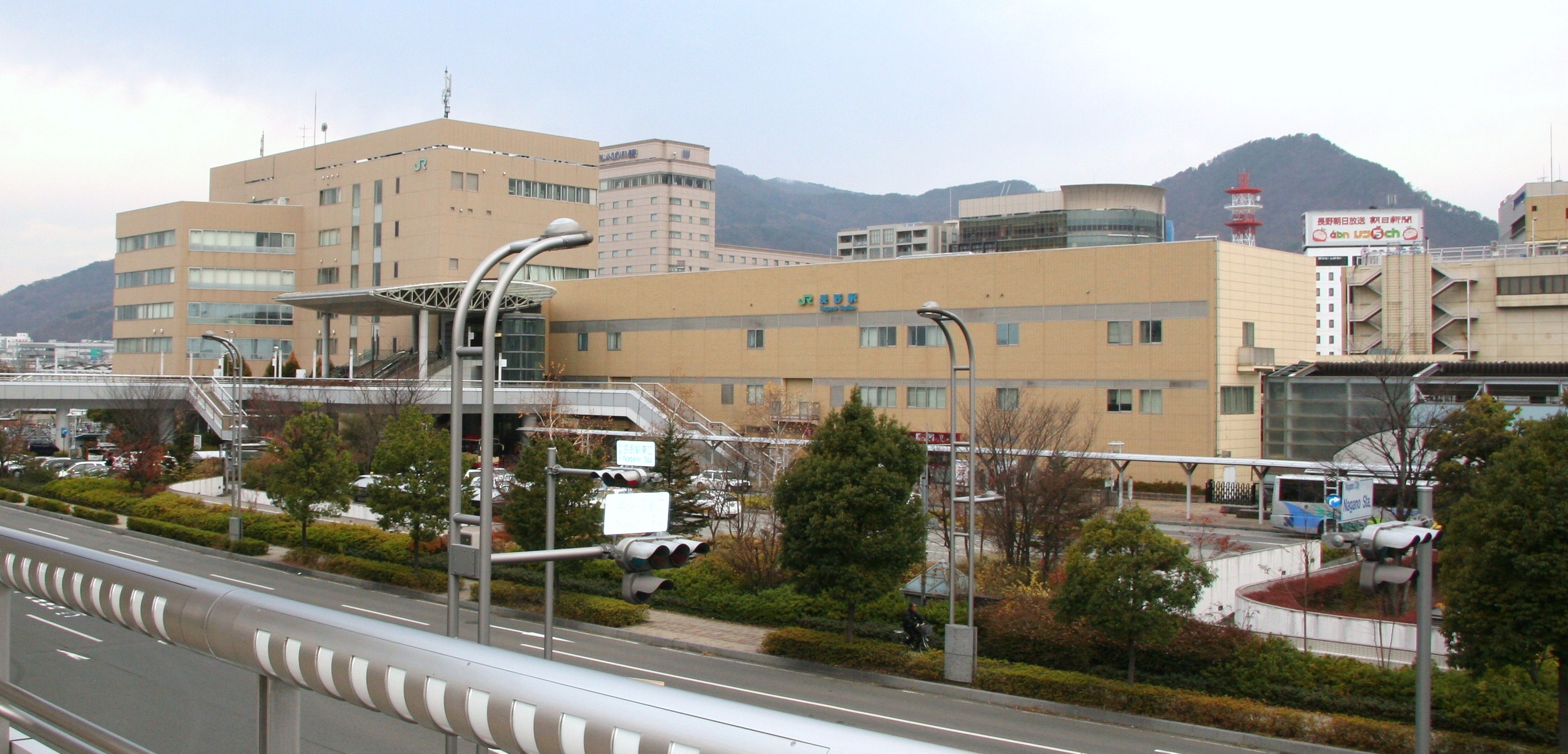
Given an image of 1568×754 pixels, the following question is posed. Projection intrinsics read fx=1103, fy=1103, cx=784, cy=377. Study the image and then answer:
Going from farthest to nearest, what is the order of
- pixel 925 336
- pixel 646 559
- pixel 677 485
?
pixel 925 336
pixel 677 485
pixel 646 559

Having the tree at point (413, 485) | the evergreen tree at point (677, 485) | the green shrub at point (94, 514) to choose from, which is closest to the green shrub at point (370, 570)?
the tree at point (413, 485)

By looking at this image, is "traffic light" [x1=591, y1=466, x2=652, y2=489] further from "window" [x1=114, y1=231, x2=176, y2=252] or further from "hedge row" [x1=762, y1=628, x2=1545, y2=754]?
"window" [x1=114, y1=231, x2=176, y2=252]

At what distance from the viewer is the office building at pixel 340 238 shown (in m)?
78.1

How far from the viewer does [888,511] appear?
23766 mm

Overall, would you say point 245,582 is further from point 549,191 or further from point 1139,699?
point 549,191

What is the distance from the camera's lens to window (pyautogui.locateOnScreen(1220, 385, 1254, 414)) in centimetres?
4978

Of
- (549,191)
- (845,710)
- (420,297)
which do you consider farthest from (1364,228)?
(845,710)

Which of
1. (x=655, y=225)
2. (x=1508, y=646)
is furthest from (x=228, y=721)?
(x=655, y=225)

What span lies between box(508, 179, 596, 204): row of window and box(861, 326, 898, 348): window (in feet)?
107

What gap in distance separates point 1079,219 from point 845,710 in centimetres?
12145

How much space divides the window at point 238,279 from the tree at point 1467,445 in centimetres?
8173

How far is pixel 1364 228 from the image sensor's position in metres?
128

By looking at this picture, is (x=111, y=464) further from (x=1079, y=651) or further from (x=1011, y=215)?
(x=1011, y=215)

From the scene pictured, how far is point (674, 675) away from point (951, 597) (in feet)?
18.9
